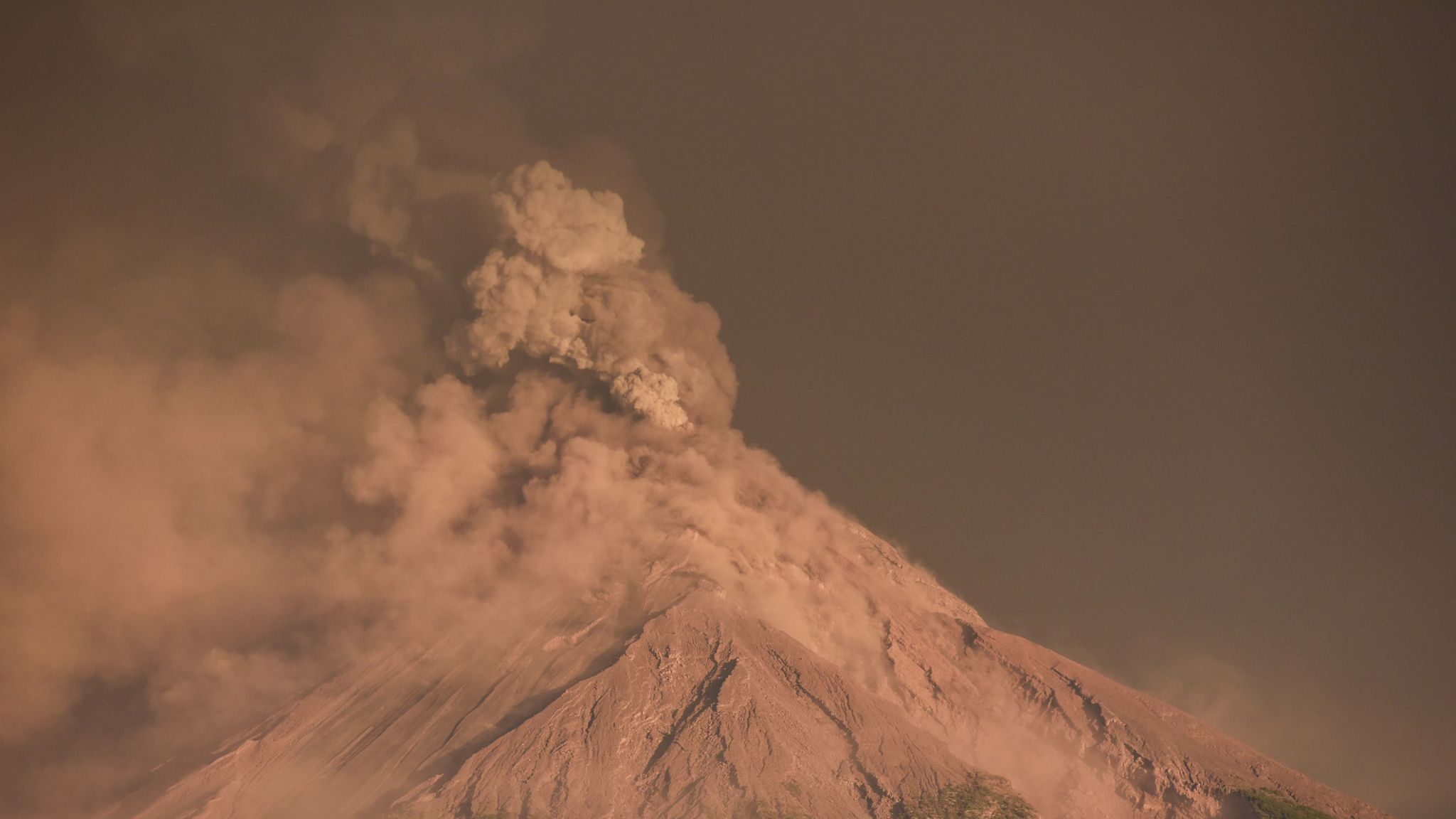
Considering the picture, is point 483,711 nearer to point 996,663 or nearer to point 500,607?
point 500,607

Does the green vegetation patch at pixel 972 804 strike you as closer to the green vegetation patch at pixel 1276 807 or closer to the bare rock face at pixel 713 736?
the bare rock face at pixel 713 736

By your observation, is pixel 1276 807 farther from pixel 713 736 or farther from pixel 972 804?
pixel 713 736

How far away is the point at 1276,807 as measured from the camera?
39.8 metres

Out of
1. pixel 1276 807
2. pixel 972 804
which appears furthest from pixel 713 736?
pixel 1276 807

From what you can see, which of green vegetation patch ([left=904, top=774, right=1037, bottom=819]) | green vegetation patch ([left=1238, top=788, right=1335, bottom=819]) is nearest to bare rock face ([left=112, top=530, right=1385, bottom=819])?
green vegetation patch ([left=904, top=774, right=1037, bottom=819])

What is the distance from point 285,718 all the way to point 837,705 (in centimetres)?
2856

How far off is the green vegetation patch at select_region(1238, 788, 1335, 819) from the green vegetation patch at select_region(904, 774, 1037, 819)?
10396 millimetres

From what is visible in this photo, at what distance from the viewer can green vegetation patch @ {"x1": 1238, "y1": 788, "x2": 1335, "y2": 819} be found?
129ft

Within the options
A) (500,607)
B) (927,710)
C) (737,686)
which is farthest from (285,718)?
(927,710)

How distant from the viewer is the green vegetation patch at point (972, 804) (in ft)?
121

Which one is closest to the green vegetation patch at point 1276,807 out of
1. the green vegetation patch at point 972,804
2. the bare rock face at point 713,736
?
the bare rock face at point 713,736

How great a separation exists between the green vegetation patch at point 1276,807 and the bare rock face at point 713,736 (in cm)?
41

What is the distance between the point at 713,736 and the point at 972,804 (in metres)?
11.0

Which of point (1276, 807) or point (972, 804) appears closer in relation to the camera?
point (972, 804)
